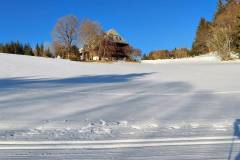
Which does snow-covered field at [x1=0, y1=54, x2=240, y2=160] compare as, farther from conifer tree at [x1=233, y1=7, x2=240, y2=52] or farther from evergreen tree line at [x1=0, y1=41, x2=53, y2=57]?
evergreen tree line at [x1=0, y1=41, x2=53, y2=57]

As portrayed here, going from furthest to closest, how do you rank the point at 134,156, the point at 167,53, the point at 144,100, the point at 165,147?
1. the point at 167,53
2. the point at 144,100
3. the point at 165,147
4. the point at 134,156

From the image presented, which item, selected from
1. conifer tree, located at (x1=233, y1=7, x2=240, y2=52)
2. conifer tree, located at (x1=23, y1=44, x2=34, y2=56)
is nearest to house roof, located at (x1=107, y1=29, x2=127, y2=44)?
conifer tree, located at (x1=23, y1=44, x2=34, y2=56)

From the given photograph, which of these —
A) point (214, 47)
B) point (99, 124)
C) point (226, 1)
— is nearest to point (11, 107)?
point (99, 124)

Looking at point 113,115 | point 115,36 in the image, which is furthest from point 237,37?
point 113,115

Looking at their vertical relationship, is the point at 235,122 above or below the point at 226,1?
below

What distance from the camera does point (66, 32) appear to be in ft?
225

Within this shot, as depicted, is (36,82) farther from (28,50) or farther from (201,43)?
(28,50)

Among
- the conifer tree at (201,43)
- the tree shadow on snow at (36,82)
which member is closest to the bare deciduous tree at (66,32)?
the conifer tree at (201,43)

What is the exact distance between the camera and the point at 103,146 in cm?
629

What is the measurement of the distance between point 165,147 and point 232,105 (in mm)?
6008

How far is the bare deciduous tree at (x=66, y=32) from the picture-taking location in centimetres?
6838

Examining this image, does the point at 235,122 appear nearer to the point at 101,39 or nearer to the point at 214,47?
the point at 214,47

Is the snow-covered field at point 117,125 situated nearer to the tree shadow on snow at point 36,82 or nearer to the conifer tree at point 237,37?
the tree shadow on snow at point 36,82

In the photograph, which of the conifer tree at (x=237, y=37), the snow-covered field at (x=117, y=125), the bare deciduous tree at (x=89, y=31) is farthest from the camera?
the bare deciduous tree at (x=89, y=31)
